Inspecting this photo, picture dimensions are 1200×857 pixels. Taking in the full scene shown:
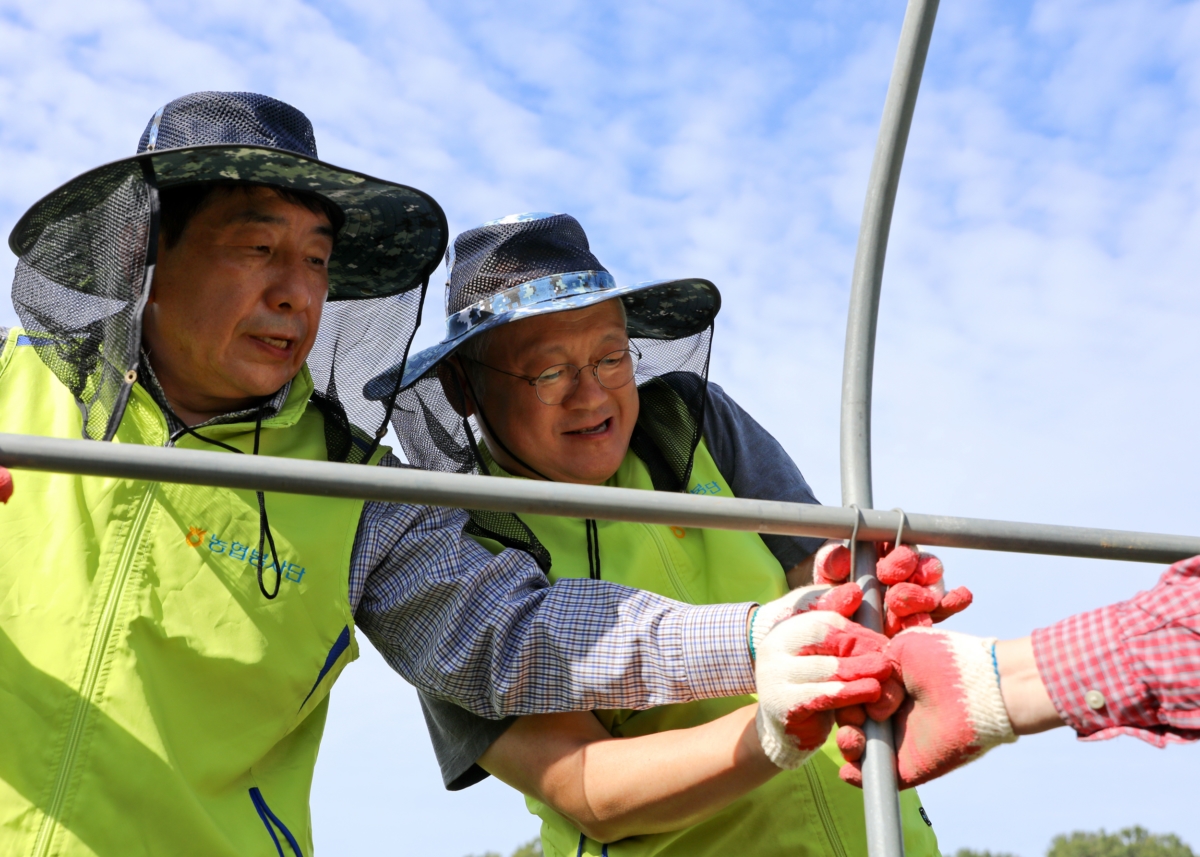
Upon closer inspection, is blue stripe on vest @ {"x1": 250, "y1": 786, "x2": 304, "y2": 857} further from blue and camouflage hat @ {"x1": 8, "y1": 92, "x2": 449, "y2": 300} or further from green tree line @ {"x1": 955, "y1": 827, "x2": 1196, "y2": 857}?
green tree line @ {"x1": 955, "y1": 827, "x2": 1196, "y2": 857}

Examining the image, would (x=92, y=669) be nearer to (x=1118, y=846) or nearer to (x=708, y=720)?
(x=708, y=720)

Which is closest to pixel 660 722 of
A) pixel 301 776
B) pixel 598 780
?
pixel 598 780

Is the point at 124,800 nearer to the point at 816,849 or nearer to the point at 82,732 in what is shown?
the point at 82,732

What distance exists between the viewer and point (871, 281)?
2771 millimetres

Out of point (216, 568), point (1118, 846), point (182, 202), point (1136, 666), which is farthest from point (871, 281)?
point (1118, 846)

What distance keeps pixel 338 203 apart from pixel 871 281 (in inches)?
59.0

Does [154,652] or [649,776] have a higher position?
[154,652]

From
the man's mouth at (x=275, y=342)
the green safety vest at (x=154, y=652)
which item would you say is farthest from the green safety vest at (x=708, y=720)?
the man's mouth at (x=275, y=342)

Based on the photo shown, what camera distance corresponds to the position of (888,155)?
2791 mm

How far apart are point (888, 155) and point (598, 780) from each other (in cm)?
159

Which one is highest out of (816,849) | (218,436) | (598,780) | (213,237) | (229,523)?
(213,237)

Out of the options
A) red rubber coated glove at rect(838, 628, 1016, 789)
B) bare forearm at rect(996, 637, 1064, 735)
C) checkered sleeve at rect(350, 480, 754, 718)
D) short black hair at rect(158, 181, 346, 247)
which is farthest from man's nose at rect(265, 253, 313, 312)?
bare forearm at rect(996, 637, 1064, 735)

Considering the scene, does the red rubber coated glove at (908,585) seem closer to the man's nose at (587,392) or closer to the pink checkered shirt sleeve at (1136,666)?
the pink checkered shirt sleeve at (1136,666)

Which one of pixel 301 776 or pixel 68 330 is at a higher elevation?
pixel 68 330
